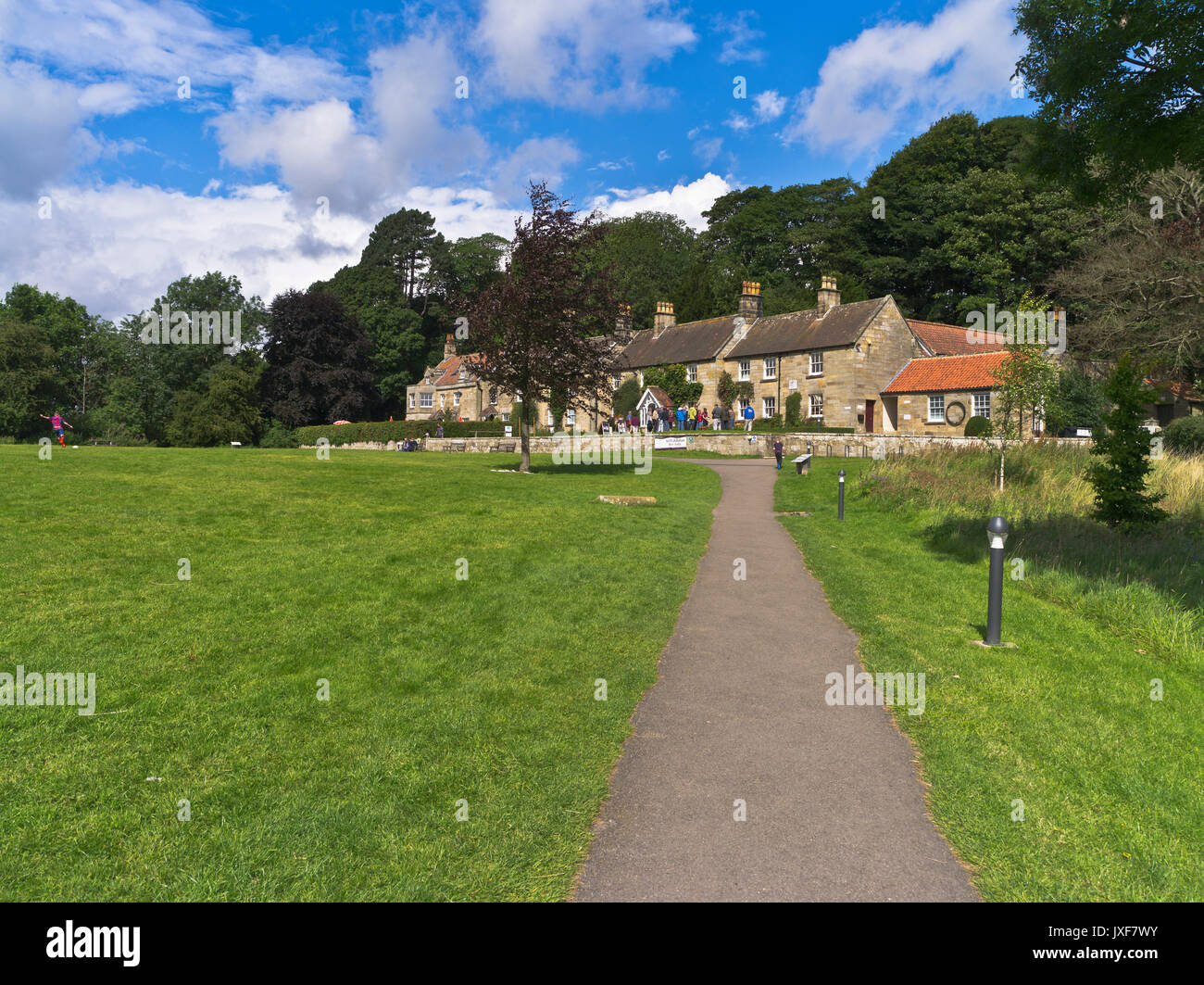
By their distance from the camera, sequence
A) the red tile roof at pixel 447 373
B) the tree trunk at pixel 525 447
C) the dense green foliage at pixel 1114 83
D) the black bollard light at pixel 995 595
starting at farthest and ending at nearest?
the red tile roof at pixel 447 373 < the tree trunk at pixel 525 447 < the dense green foliage at pixel 1114 83 < the black bollard light at pixel 995 595

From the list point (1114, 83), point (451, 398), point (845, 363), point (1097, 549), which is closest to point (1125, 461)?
point (1097, 549)

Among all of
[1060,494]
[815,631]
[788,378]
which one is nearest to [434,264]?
[788,378]

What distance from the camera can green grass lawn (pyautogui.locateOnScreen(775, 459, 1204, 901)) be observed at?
4590 mm

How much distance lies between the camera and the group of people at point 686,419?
54.8 metres

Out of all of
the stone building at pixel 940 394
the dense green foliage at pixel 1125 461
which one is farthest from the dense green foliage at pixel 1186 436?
the dense green foliage at pixel 1125 461

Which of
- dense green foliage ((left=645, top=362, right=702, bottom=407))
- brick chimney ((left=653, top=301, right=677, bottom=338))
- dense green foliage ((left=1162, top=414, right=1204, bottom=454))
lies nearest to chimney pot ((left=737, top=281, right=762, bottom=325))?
dense green foliage ((left=645, top=362, right=702, bottom=407))

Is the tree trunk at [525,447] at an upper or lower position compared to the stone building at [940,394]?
lower

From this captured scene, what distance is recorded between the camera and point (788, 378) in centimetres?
5378

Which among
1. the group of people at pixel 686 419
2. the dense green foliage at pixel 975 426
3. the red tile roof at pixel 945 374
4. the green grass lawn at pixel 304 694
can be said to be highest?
the red tile roof at pixel 945 374

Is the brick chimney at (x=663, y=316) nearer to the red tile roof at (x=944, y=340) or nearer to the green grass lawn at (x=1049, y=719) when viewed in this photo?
the red tile roof at (x=944, y=340)

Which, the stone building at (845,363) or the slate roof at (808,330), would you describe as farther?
the slate roof at (808,330)

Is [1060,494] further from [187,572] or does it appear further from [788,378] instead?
[788,378]

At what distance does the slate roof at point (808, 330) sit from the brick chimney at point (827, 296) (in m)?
0.54

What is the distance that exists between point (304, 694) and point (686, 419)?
51.9 metres
